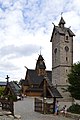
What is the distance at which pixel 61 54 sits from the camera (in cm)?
6100

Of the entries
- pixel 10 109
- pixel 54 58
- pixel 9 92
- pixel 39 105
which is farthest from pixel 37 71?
pixel 10 109

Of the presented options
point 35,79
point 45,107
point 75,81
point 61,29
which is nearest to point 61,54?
point 61,29

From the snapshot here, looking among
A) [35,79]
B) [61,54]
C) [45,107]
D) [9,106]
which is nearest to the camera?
[9,106]

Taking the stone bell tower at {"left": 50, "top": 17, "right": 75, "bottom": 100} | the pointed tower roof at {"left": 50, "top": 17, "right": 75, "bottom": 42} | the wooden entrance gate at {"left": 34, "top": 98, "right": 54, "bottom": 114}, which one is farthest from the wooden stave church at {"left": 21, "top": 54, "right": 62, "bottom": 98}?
the wooden entrance gate at {"left": 34, "top": 98, "right": 54, "bottom": 114}

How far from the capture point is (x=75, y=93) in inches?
1059

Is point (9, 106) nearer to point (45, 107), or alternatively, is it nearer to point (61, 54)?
point (45, 107)

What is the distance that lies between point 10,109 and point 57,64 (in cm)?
3990

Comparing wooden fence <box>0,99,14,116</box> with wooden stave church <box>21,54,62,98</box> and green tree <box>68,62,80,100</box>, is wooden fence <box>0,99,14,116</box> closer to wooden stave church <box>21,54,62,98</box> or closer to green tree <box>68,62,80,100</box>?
green tree <box>68,62,80,100</box>

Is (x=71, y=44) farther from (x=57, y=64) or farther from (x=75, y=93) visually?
(x=75, y=93)

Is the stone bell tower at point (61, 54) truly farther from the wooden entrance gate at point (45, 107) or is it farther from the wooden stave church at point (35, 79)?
the wooden entrance gate at point (45, 107)

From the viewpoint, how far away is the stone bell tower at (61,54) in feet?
197

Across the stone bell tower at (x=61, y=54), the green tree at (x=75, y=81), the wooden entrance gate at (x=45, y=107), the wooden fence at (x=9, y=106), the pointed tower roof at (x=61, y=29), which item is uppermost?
the pointed tower roof at (x=61, y=29)

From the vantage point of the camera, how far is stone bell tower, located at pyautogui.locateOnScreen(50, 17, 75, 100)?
197ft

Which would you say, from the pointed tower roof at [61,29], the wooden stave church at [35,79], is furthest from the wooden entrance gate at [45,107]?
the wooden stave church at [35,79]
